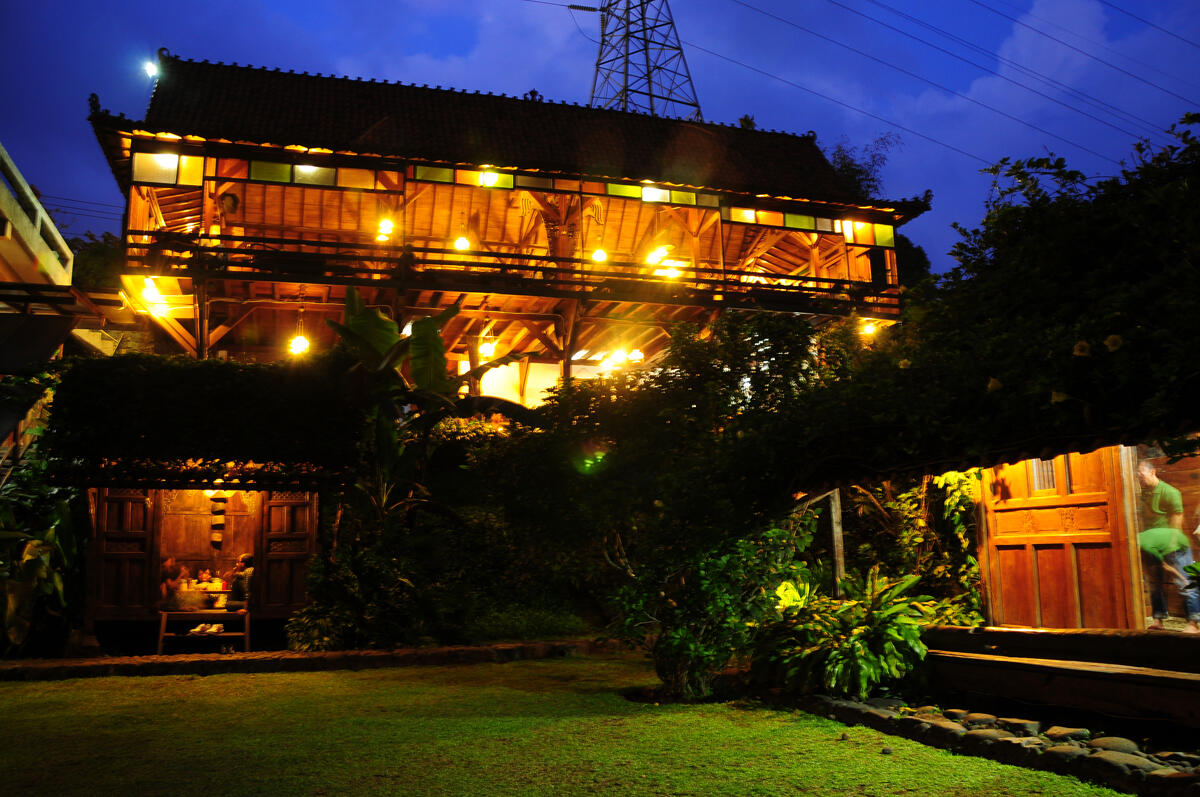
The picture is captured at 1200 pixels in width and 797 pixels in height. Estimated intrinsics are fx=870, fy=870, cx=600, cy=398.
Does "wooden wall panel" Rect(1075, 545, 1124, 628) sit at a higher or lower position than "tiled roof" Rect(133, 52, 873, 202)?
lower

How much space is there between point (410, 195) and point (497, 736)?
15.8 metres

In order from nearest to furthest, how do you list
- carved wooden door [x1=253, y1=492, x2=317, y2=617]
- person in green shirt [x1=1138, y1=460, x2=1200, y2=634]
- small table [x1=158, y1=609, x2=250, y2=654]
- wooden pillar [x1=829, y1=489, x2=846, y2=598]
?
person in green shirt [x1=1138, y1=460, x2=1200, y2=634], wooden pillar [x1=829, y1=489, x2=846, y2=598], small table [x1=158, y1=609, x2=250, y2=654], carved wooden door [x1=253, y1=492, x2=317, y2=617]

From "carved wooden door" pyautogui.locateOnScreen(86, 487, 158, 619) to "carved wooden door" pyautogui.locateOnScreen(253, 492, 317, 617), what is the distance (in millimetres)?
1324

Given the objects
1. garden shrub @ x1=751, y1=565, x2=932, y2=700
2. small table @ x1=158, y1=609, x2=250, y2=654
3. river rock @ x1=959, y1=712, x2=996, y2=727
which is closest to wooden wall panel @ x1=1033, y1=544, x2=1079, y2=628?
garden shrub @ x1=751, y1=565, x2=932, y2=700

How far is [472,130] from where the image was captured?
20.7 m

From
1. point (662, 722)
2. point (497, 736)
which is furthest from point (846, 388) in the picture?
point (497, 736)

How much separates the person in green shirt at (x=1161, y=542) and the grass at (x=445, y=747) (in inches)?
117

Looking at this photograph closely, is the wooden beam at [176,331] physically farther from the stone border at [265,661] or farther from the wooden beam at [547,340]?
the stone border at [265,661]

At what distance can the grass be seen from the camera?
468cm

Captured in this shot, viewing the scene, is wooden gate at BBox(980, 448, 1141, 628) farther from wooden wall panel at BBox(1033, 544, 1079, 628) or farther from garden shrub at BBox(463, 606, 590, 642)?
garden shrub at BBox(463, 606, 590, 642)

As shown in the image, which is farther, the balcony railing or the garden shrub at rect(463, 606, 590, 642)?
the balcony railing

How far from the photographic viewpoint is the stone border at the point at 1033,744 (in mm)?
4304

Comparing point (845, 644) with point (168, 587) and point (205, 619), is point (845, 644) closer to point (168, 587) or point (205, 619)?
point (205, 619)

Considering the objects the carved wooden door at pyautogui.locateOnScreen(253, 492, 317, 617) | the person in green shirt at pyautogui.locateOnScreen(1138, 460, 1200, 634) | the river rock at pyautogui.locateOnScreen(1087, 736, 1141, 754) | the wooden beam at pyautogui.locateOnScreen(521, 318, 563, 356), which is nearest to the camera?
the river rock at pyautogui.locateOnScreen(1087, 736, 1141, 754)
